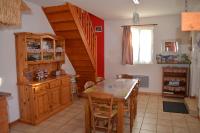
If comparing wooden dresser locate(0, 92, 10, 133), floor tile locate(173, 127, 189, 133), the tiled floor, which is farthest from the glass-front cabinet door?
floor tile locate(173, 127, 189, 133)

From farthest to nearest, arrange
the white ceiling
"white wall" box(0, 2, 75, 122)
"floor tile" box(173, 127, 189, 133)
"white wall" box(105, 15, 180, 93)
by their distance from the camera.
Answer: "white wall" box(105, 15, 180, 93) → the white ceiling → "white wall" box(0, 2, 75, 122) → "floor tile" box(173, 127, 189, 133)

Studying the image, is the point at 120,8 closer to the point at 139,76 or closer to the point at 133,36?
the point at 133,36

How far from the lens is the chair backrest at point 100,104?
255 cm

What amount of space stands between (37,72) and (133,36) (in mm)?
3197

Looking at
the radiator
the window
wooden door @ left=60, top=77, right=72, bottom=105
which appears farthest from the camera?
the radiator

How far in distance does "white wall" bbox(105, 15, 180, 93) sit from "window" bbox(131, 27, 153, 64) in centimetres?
16

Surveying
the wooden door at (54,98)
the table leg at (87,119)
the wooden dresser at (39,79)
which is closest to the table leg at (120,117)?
the table leg at (87,119)

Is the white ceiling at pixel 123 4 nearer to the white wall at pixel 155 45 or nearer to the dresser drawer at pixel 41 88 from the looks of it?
the white wall at pixel 155 45

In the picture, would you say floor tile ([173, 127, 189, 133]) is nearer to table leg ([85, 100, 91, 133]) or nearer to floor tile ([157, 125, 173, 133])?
floor tile ([157, 125, 173, 133])

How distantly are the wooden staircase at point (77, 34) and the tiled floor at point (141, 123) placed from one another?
139 centimetres

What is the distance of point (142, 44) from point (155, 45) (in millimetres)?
399

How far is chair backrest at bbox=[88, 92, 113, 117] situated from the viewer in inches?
100

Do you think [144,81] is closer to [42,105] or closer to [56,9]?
[42,105]

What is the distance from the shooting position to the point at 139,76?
18.6ft
